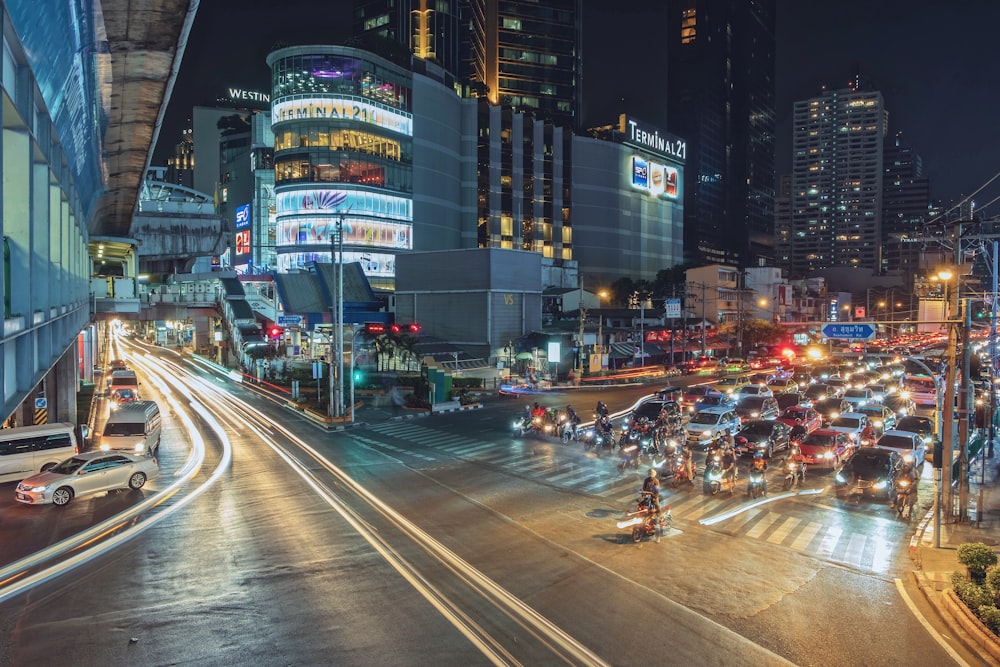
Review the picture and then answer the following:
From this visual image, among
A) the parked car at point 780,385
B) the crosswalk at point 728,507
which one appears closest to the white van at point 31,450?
the crosswalk at point 728,507

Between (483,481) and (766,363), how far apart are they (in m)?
53.3

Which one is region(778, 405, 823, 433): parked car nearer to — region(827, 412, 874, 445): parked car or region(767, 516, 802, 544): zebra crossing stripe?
region(827, 412, 874, 445): parked car

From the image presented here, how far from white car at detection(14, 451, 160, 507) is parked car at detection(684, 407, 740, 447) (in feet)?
67.5

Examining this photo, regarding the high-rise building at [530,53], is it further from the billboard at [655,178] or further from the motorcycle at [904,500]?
the motorcycle at [904,500]

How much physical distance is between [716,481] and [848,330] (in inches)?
235

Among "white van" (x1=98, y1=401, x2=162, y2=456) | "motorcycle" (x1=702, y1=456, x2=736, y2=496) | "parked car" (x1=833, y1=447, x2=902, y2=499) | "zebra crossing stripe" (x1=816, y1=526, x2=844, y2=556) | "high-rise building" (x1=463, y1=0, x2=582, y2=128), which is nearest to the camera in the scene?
"zebra crossing stripe" (x1=816, y1=526, x2=844, y2=556)

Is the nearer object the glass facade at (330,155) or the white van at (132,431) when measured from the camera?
the white van at (132,431)

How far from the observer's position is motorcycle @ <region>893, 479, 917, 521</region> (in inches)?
722

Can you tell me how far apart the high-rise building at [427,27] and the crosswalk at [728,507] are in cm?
12287

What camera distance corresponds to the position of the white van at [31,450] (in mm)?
21016

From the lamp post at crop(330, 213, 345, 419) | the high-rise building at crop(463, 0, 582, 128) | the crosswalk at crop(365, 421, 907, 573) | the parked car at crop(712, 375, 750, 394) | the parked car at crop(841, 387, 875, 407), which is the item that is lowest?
the crosswalk at crop(365, 421, 907, 573)

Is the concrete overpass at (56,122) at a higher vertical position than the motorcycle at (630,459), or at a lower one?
higher

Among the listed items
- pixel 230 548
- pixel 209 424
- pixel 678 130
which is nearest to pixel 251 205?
pixel 209 424

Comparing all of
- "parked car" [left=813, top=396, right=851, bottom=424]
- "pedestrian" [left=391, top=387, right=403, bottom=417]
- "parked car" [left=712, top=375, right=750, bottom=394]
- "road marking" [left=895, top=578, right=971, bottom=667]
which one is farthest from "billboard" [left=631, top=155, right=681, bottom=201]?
"road marking" [left=895, top=578, right=971, bottom=667]
